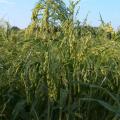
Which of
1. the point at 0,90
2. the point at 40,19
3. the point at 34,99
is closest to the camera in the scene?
the point at 40,19

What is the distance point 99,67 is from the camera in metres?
2.36

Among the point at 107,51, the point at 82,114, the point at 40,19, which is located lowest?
the point at 82,114

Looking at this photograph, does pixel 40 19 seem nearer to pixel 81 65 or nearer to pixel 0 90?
pixel 81 65

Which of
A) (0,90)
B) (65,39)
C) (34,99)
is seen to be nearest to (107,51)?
(65,39)

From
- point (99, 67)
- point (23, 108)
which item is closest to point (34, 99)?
point (23, 108)

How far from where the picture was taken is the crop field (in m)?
2.08

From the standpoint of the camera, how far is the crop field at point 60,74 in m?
2.08

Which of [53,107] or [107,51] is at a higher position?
[107,51]

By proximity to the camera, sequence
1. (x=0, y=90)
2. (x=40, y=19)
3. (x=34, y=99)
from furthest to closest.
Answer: (x=0, y=90) < (x=34, y=99) < (x=40, y=19)

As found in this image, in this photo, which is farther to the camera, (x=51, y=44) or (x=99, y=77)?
(x=99, y=77)

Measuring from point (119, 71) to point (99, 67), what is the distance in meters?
0.12

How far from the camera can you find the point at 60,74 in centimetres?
204

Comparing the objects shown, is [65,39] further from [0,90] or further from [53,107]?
[0,90]

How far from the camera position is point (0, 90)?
240 cm
